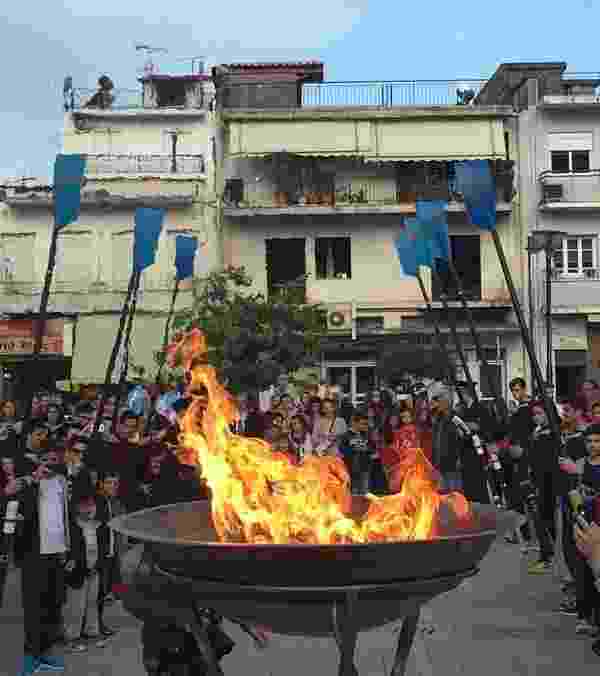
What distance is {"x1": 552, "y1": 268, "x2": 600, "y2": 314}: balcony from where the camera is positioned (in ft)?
95.4

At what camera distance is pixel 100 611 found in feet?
26.2

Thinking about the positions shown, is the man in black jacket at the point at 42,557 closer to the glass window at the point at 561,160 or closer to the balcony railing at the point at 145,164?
the balcony railing at the point at 145,164

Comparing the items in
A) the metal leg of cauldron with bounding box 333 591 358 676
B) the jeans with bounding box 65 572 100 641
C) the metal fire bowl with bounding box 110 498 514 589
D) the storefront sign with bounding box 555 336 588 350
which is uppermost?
the storefront sign with bounding box 555 336 588 350

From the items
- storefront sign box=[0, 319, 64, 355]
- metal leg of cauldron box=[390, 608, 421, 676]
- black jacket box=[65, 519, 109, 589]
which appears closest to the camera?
metal leg of cauldron box=[390, 608, 421, 676]

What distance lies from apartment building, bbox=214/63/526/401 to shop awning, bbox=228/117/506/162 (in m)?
0.03

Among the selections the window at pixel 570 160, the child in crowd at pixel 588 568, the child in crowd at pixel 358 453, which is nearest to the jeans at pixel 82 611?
the child in crowd at pixel 588 568

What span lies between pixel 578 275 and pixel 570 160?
3302mm

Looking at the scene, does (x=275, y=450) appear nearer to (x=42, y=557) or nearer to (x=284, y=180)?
(x=42, y=557)

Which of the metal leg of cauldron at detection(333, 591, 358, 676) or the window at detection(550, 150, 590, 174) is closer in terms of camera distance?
the metal leg of cauldron at detection(333, 591, 358, 676)

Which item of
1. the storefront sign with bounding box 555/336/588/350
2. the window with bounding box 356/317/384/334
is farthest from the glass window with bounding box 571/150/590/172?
the window with bounding box 356/317/384/334

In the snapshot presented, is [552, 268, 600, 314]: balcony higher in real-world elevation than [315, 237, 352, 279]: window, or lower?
lower

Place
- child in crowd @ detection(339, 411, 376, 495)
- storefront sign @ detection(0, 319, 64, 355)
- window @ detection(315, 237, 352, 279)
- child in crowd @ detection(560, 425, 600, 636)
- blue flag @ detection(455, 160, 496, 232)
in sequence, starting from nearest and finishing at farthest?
child in crowd @ detection(560, 425, 600, 636)
blue flag @ detection(455, 160, 496, 232)
child in crowd @ detection(339, 411, 376, 495)
storefront sign @ detection(0, 319, 64, 355)
window @ detection(315, 237, 352, 279)

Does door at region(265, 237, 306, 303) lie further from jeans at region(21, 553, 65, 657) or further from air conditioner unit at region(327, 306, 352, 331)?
jeans at region(21, 553, 65, 657)

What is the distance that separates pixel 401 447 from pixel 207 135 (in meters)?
19.7
